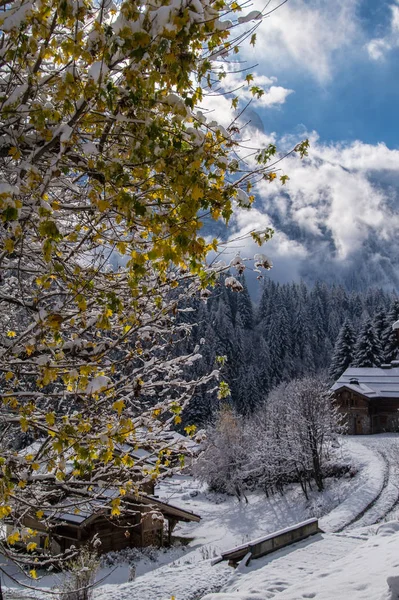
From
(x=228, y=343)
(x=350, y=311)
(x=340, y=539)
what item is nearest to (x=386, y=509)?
(x=340, y=539)

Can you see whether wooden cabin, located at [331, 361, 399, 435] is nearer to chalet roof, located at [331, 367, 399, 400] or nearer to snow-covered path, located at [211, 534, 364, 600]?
chalet roof, located at [331, 367, 399, 400]

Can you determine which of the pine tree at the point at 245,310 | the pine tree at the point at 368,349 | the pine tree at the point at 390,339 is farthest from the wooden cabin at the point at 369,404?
the pine tree at the point at 245,310

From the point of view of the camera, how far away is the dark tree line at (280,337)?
206 ft

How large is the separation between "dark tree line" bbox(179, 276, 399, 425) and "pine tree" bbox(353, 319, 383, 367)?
129 mm

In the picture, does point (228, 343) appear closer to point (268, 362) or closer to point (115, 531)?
point (268, 362)

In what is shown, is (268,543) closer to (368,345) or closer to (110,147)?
(110,147)

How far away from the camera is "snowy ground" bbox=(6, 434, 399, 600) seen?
1197cm

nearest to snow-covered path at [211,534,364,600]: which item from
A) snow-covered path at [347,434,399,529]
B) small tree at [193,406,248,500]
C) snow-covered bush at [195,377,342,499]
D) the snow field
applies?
the snow field

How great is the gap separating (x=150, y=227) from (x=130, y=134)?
0.78m

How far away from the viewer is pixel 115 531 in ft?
75.4

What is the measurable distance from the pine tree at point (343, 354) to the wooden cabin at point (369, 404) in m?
11.5

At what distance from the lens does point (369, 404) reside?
50344 mm

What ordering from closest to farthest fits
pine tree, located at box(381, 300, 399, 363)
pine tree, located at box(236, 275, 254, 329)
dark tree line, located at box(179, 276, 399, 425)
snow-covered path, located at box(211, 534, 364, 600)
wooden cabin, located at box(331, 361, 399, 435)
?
snow-covered path, located at box(211, 534, 364, 600) → wooden cabin, located at box(331, 361, 399, 435) → pine tree, located at box(381, 300, 399, 363) → dark tree line, located at box(179, 276, 399, 425) → pine tree, located at box(236, 275, 254, 329)

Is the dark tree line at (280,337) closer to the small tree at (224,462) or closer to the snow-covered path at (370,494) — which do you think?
the small tree at (224,462)
